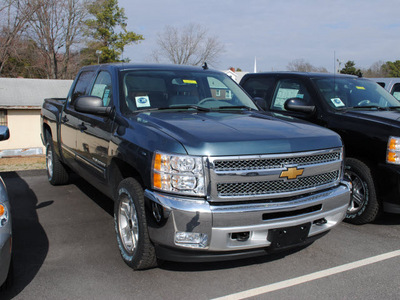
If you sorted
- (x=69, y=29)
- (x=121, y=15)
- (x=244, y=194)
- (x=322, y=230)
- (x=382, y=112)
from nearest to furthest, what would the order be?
(x=244, y=194)
(x=322, y=230)
(x=382, y=112)
(x=69, y=29)
(x=121, y=15)

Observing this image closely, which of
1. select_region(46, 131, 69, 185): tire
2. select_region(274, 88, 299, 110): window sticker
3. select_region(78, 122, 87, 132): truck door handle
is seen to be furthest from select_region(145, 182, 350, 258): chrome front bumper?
select_region(46, 131, 69, 185): tire

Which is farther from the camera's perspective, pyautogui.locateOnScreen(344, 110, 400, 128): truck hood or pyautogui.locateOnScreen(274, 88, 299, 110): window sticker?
pyautogui.locateOnScreen(274, 88, 299, 110): window sticker

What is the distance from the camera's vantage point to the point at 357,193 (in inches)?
202

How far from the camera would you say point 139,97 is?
14.4ft

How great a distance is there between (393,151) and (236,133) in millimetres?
2241

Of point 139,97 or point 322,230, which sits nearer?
point 322,230

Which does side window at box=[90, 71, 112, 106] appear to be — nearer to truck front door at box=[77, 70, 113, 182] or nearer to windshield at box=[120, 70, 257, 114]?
truck front door at box=[77, 70, 113, 182]

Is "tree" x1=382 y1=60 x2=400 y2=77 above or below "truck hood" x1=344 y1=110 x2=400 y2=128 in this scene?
above

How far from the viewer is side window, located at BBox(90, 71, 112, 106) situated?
15.3ft

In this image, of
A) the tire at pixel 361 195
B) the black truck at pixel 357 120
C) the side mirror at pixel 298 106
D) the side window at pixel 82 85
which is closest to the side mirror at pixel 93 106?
the side window at pixel 82 85

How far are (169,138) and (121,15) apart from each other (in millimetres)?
57002

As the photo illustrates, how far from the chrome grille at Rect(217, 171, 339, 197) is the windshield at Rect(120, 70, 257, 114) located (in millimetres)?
1377

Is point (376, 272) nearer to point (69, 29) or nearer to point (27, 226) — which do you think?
point (27, 226)

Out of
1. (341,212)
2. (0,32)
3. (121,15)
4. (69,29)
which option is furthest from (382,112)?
(121,15)
